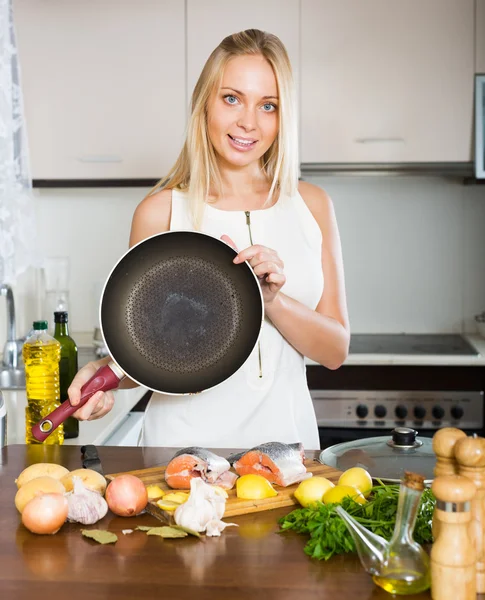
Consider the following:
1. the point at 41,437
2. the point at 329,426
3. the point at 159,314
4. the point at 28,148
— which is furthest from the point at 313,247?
the point at 28,148

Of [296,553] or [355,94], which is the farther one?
[355,94]

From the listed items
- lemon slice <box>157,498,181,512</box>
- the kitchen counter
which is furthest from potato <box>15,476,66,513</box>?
the kitchen counter

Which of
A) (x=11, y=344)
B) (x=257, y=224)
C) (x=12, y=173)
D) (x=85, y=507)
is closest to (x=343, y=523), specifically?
(x=85, y=507)

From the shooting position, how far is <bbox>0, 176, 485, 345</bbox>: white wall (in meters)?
3.05

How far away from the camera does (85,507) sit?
3.34 feet

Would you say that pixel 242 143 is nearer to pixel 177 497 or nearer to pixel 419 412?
pixel 177 497

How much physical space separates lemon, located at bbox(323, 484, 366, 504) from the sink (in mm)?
1399

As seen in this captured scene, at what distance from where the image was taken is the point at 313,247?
1.61 m

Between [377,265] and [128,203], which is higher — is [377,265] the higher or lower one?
the lower one

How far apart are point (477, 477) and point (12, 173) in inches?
76.1

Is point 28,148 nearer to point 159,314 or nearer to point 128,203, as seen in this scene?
point 128,203

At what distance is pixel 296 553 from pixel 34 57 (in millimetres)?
2219

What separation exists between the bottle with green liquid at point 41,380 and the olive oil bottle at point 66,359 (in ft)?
0.27

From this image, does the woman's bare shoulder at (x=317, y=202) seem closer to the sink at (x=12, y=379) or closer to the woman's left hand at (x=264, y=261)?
the woman's left hand at (x=264, y=261)
